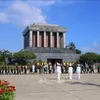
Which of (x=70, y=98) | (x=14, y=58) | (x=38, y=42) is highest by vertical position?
(x=38, y=42)

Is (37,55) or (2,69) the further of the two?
(37,55)

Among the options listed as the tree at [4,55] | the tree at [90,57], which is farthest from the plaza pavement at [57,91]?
the tree at [90,57]

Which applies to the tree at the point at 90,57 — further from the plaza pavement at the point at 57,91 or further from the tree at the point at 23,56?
the plaza pavement at the point at 57,91

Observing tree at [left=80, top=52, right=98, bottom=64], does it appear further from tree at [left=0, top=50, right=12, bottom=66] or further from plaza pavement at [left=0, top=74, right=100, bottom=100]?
plaza pavement at [left=0, top=74, right=100, bottom=100]

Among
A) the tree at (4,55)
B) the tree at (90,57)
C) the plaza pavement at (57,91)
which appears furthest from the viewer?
the tree at (90,57)

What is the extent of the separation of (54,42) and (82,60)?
36.2 meters

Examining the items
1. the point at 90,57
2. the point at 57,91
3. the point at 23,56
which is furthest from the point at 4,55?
the point at 57,91

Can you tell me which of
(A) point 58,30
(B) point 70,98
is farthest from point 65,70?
(A) point 58,30

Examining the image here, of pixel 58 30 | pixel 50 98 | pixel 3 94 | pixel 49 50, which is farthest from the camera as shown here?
pixel 58 30

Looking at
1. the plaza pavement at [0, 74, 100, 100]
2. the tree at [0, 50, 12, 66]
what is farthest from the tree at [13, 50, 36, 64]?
the plaza pavement at [0, 74, 100, 100]

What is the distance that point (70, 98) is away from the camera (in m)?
12.4

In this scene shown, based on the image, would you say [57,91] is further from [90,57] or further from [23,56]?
[90,57]

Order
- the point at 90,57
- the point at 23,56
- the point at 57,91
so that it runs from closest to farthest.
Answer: the point at 57,91
the point at 23,56
the point at 90,57

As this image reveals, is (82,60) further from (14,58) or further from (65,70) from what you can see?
(65,70)
